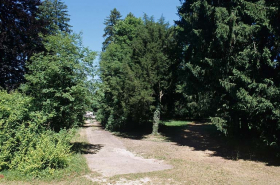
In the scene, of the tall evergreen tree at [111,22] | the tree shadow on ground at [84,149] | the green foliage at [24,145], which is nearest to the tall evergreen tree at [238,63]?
the tree shadow on ground at [84,149]

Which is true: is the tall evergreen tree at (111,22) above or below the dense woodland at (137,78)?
above

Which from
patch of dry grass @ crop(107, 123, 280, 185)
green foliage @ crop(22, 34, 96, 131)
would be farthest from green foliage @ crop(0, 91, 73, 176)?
patch of dry grass @ crop(107, 123, 280, 185)

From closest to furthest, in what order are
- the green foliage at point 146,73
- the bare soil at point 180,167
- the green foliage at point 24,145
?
the green foliage at point 24,145 → the bare soil at point 180,167 → the green foliage at point 146,73

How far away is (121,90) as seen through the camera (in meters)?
A: 17.5

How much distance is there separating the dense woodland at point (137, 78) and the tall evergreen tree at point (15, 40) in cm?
6

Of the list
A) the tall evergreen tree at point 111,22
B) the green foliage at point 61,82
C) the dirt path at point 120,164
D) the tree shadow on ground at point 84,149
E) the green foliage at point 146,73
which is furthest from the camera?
the tall evergreen tree at point 111,22

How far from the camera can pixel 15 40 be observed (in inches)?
556

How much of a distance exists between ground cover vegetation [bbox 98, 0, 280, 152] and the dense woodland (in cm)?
5

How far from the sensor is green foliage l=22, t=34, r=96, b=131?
29.2 feet

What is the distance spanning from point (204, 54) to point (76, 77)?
6.95 metres

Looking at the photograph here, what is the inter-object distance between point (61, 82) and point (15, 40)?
24.0 ft

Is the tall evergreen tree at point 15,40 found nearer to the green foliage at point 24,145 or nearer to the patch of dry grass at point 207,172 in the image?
the green foliage at point 24,145

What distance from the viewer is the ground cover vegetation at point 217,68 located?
29.9 feet

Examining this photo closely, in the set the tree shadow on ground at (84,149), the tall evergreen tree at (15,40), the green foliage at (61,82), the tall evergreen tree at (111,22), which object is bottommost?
the tree shadow on ground at (84,149)
